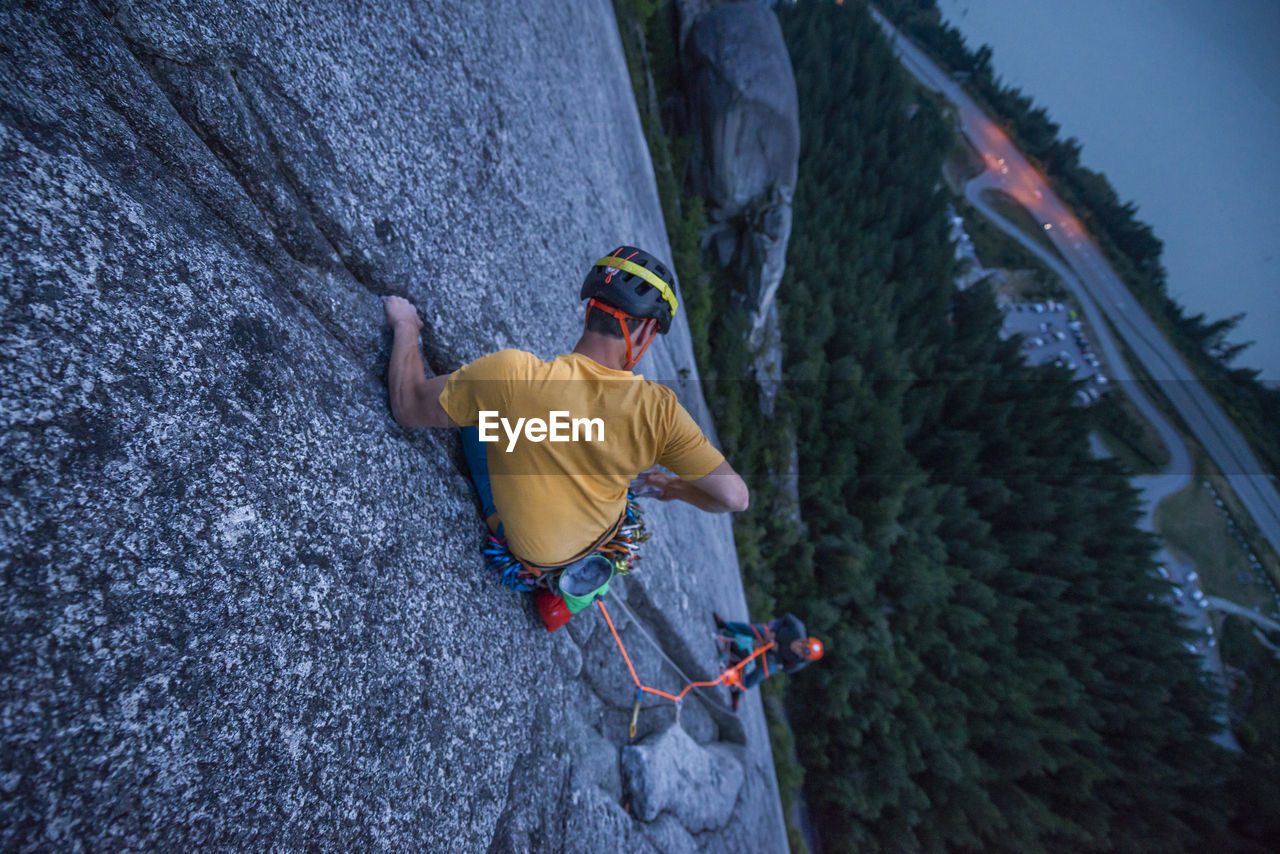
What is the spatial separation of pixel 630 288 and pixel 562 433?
2.11 feet

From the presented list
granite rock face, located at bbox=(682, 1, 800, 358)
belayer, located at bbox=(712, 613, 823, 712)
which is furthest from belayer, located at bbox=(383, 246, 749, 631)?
granite rock face, located at bbox=(682, 1, 800, 358)

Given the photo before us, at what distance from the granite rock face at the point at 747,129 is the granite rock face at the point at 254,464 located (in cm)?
1341

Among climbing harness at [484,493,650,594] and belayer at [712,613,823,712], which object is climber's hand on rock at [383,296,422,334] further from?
belayer at [712,613,823,712]

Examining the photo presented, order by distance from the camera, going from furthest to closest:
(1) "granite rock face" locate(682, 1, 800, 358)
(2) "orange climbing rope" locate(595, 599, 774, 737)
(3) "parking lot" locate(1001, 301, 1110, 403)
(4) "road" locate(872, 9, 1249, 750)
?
(3) "parking lot" locate(1001, 301, 1110, 403) < (4) "road" locate(872, 9, 1249, 750) < (1) "granite rock face" locate(682, 1, 800, 358) < (2) "orange climbing rope" locate(595, 599, 774, 737)

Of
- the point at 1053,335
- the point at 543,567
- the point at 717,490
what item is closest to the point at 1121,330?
the point at 1053,335

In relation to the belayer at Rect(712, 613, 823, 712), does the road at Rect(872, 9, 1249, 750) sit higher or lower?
higher

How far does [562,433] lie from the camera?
1.99m

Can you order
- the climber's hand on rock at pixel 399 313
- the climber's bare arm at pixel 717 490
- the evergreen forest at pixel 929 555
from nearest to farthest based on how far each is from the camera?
the climber's bare arm at pixel 717 490 → the climber's hand on rock at pixel 399 313 → the evergreen forest at pixel 929 555

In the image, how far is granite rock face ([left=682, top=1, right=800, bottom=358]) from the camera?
14609 millimetres

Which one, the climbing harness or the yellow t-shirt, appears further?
the climbing harness

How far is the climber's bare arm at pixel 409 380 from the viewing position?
2.15 metres

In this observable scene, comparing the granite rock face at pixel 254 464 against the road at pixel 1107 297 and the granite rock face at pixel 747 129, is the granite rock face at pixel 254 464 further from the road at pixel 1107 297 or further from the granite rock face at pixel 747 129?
the road at pixel 1107 297

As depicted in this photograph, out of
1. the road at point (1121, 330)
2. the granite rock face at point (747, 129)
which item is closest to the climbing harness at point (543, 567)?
the granite rock face at point (747, 129)

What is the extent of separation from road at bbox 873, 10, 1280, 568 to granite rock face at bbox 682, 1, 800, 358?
33828 millimetres
